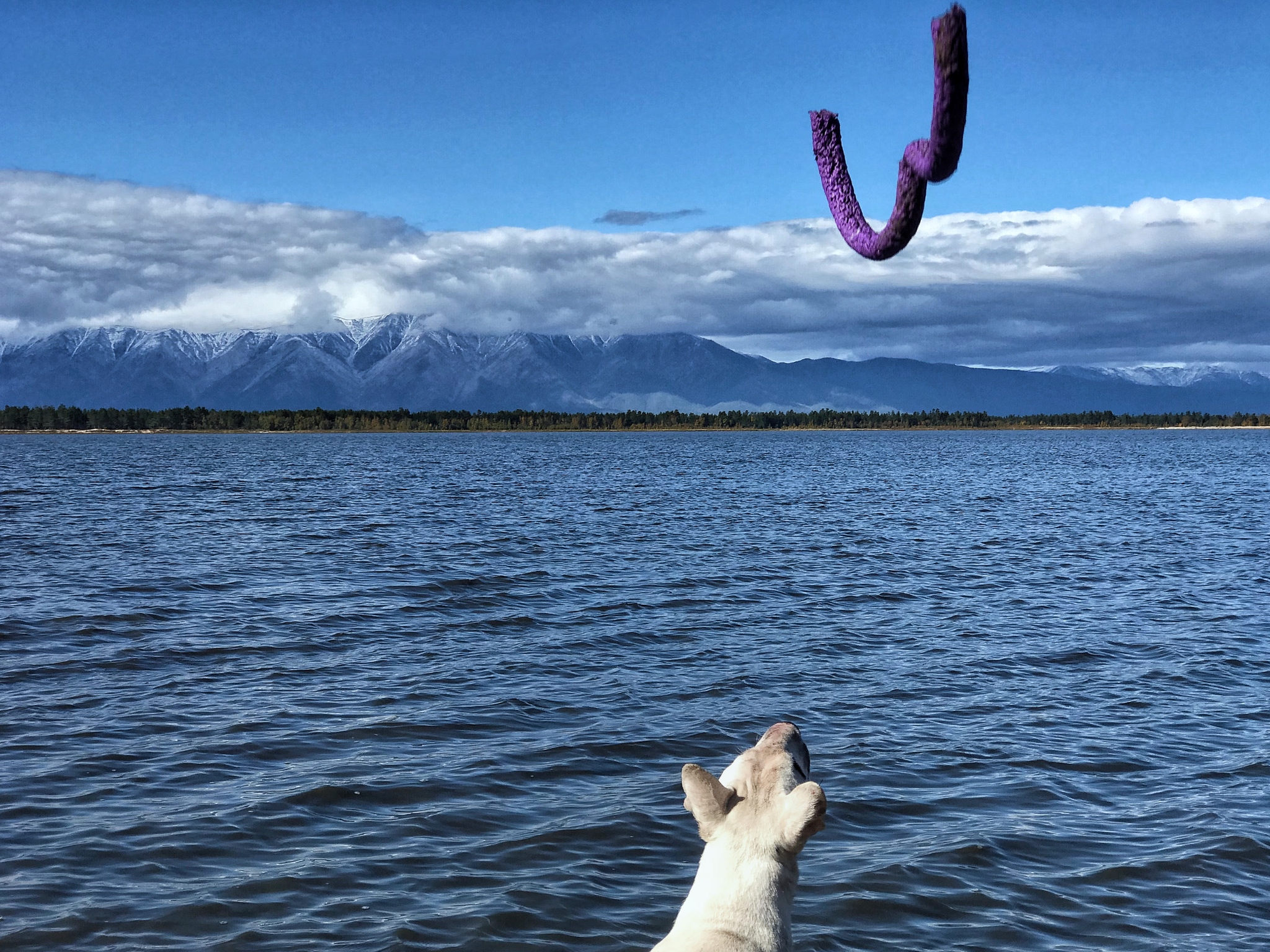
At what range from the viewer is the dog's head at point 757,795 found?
204 inches

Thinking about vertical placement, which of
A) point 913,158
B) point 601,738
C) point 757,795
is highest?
point 913,158

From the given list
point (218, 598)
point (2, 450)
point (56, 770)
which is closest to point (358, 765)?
point (56, 770)

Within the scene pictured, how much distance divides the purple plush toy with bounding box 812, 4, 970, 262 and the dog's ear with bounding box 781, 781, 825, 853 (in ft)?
9.36

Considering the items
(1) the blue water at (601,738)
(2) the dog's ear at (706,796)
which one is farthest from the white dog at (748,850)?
(1) the blue water at (601,738)

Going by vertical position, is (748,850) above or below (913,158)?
below

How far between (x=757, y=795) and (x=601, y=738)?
10.1 metres

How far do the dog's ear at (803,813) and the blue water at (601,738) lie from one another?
5242 mm

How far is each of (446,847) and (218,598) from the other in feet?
56.5

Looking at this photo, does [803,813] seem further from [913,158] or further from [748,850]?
[913,158]

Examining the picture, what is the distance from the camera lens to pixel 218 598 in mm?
26578

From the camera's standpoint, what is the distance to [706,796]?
5266mm

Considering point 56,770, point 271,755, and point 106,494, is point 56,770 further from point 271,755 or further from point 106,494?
point 106,494

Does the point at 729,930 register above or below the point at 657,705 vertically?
above

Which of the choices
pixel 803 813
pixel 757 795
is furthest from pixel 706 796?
pixel 803 813
